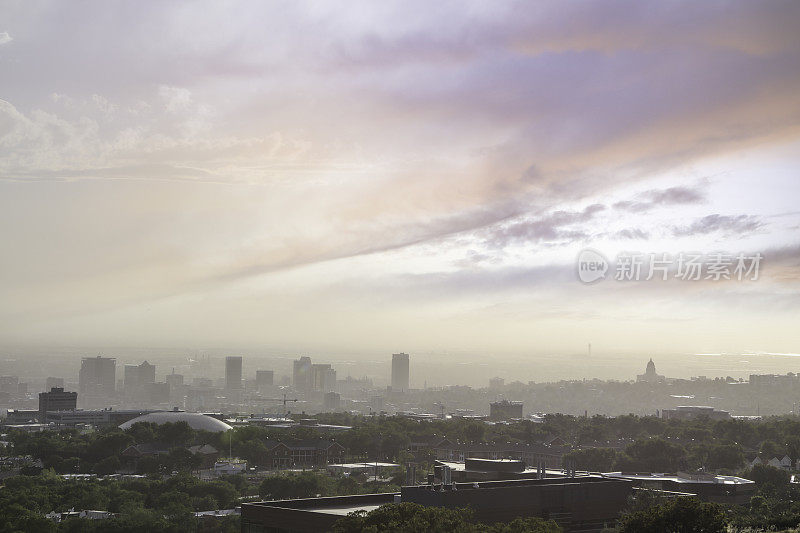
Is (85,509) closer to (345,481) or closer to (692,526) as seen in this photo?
(345,481)

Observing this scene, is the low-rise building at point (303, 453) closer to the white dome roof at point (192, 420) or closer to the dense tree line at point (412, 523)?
the white dome roof at point (192, 420)

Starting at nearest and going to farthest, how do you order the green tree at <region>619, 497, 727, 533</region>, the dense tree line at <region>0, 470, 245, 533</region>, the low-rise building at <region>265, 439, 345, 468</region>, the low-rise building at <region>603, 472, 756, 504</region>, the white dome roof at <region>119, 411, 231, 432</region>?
1. the green tree at <region>619, 497, 727, 533</region>
2. the dense tree line at <region>0, 470, 245, 533</region>
3. the low-rise building at <region>603, 472, 756, 504</region>
4. the low-rise building at <region>265, 439, 345, 468</region>
5. the white dome roof at <region>119, 411, 231, 432</region>

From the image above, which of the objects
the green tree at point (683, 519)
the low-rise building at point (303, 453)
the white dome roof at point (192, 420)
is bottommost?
the low-rise building at point (303, 453)

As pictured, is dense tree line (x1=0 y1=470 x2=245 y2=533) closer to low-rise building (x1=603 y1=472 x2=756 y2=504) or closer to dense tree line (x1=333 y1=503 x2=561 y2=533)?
dense tree line (x1=333 y1=503 x2=561 y2=533)

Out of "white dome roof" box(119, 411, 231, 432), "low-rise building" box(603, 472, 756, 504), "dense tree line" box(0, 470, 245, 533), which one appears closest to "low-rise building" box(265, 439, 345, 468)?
"white dome roof" box(119, 411, 231, 432)

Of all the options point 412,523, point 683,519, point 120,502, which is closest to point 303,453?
point 120,502

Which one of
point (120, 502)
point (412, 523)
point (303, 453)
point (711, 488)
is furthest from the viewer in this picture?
point (303, 453)

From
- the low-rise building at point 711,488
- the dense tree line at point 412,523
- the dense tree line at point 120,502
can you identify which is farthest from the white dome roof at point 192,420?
the dense tree line at point 412,523

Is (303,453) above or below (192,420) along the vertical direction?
below

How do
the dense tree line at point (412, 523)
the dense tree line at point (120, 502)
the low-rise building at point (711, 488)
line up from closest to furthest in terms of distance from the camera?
the dense tree line at point (412, 523)
the dense tree line at point (120, 502)
the low-rise building at point (711, 488)

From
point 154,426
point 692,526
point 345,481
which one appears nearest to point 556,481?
point 692,526

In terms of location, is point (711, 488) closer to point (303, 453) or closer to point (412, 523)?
point (412, 523)

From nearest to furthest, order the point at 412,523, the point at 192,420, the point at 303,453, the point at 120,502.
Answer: the point at 412,523
the point at 120,502
the point at 303,453
the point at 192,420

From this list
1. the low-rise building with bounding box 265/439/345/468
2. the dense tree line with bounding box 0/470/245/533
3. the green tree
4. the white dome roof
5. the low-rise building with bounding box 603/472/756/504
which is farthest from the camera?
the white dome roof
